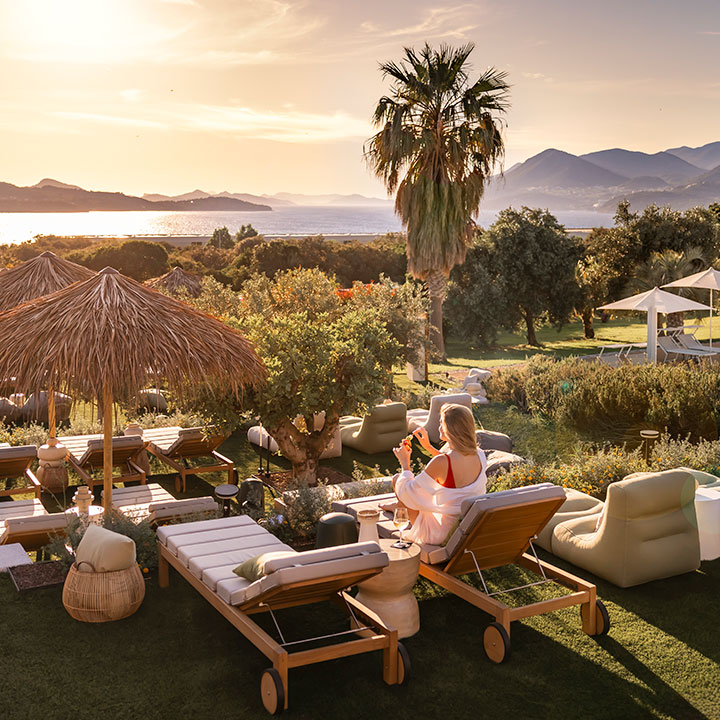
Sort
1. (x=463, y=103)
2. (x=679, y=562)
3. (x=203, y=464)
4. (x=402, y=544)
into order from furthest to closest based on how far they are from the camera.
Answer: (x=463, y=103) < (x=203, y=464) < (x=679, y=562) < (x=402, y=544)

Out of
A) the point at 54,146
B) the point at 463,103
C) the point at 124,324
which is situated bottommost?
the point at 124,324

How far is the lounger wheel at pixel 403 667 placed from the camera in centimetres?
493

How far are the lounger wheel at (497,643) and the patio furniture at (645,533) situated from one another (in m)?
1.77

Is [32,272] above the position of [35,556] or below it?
above

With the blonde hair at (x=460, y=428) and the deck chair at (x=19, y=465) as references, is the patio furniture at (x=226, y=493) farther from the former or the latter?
the blonde hair at (x=460, y=428)

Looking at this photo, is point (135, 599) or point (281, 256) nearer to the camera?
point (135, 599)

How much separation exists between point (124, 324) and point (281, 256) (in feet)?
124

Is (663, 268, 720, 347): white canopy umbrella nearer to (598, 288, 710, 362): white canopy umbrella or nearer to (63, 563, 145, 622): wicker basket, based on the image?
(598, 288, 710, 362): white canopy umbrella

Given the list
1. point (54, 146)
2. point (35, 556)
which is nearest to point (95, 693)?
point (35, 556)

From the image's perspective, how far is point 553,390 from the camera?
13.3m

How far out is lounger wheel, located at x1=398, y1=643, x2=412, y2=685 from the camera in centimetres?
493

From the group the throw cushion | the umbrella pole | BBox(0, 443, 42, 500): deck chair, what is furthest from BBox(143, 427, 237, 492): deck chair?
the throw cushion

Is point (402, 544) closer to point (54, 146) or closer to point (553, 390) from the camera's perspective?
point (553, 390)

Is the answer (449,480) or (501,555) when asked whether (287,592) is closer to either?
(449,480)
